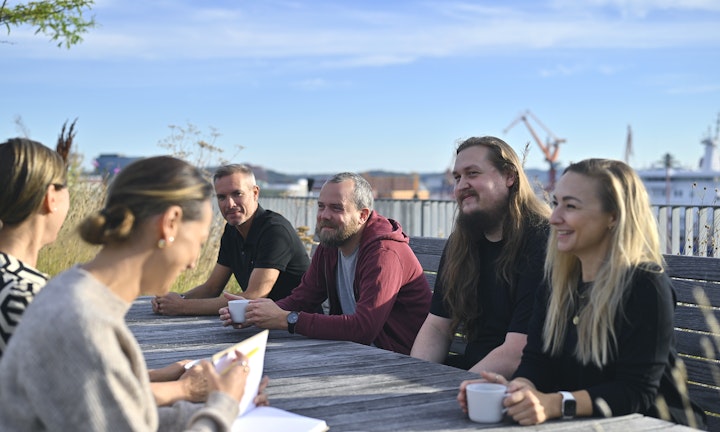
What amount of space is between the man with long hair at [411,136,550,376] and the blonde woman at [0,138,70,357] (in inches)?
70.3

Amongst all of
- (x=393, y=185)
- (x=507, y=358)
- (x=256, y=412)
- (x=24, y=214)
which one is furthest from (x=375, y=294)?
(x=393, y=185)

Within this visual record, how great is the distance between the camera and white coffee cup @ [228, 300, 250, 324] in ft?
12.4

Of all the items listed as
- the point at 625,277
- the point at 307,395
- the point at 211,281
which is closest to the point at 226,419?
the point at 307,395

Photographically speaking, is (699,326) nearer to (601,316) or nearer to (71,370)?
(601,316)

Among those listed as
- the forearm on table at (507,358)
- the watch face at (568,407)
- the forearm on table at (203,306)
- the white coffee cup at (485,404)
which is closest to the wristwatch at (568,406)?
the watch face at (568,407)

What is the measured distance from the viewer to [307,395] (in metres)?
2.62

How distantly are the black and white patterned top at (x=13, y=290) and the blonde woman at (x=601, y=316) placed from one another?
131cm

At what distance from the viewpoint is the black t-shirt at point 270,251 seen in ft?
16.4

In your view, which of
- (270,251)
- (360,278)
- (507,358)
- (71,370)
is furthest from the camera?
(270,251)

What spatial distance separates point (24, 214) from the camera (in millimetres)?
2719

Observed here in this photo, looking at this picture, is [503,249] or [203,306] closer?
[503,249]

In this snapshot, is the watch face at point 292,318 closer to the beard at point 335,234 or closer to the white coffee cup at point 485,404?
the beard at point 335,234

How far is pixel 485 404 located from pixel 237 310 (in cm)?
175

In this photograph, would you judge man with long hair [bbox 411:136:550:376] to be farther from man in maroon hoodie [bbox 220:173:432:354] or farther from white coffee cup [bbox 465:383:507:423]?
white coffee cup [bbox 465:383:507:423]
